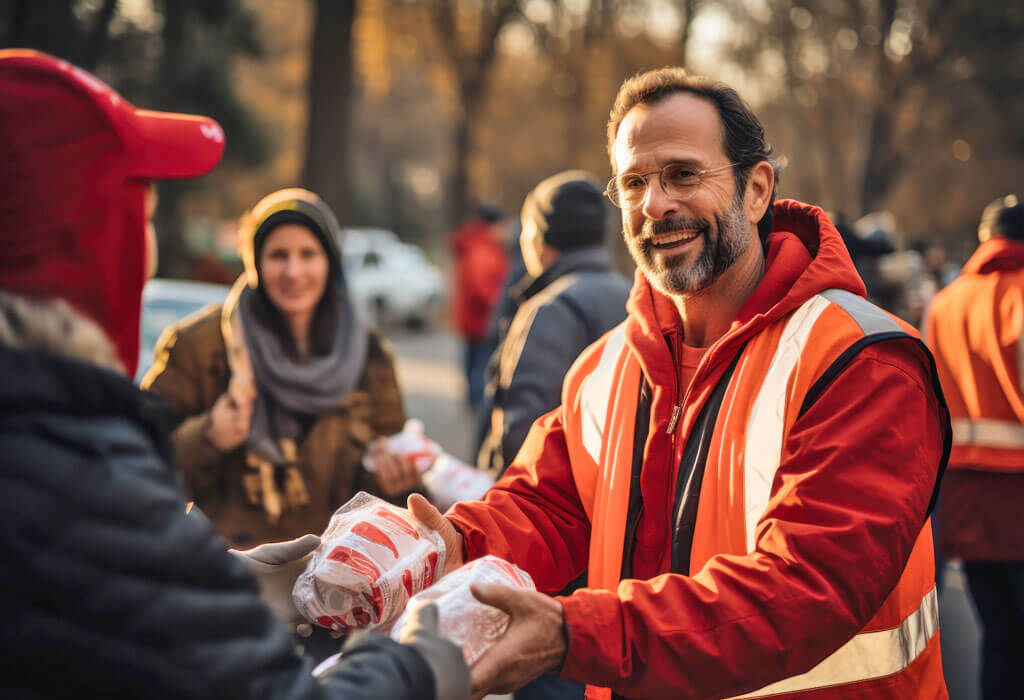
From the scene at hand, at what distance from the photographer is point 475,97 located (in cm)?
2177

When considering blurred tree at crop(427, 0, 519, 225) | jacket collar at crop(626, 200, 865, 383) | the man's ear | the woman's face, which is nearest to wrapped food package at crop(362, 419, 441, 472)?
the woman's face

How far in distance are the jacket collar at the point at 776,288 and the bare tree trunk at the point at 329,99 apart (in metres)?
9.23

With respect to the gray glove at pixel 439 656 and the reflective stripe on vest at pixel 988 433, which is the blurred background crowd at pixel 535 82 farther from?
the gray glove at pixel 439 656

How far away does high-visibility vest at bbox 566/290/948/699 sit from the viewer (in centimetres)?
215

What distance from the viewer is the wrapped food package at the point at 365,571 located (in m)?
2.22

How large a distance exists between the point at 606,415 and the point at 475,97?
65.6ft

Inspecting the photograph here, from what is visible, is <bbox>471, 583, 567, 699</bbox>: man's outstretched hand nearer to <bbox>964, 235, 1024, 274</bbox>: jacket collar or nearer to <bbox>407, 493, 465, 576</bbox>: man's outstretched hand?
<bbox>407, 493, 465, 576</bbox>: man's outstretched hand

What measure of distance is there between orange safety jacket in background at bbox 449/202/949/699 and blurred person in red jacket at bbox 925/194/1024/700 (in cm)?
215

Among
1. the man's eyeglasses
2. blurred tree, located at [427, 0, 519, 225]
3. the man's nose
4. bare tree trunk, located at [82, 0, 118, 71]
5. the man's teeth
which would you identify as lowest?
the man's teeth

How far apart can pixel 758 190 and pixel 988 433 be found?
7.67 feet

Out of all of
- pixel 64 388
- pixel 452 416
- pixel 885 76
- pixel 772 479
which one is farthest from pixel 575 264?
pixel 885 76

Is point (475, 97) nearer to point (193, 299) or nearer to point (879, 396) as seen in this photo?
point (193, 299)

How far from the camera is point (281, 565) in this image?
2314 mm

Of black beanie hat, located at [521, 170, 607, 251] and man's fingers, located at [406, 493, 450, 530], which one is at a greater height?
black beanie hat, located at [521, 170, 607, 251]
